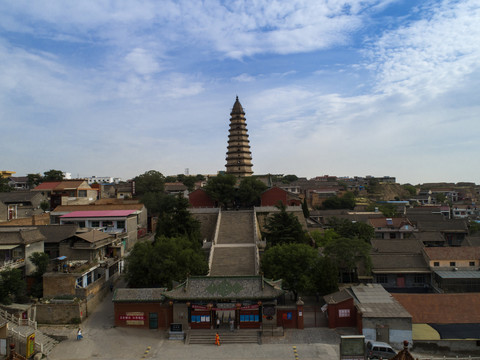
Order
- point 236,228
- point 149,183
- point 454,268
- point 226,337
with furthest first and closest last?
point 149,183 → point 236,228 → point 454,268 → point 226,337

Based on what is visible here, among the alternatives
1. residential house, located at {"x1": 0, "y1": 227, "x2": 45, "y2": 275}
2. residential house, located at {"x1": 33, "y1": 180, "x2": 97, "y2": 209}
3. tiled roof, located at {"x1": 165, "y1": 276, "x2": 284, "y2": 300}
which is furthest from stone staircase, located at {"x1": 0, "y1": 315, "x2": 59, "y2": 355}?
residential house, located at {"x1": 33, "y1": 180, "x2": 97, "y2": 209}

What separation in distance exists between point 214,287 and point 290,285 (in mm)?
5622

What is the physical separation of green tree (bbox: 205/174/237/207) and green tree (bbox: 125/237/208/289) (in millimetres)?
22392

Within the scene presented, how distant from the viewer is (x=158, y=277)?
24703 millimetres

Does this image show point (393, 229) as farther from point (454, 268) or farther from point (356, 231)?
point (454, 268)

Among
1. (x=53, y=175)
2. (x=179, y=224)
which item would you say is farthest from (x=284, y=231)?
(x=53, y=175)

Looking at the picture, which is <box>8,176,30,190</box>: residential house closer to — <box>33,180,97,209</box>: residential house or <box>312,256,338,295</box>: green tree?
<box>33,180,97,209</box>: residential house

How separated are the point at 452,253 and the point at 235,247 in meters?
18.6

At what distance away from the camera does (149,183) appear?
215ft

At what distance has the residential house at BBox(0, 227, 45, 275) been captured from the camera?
25.3 meters

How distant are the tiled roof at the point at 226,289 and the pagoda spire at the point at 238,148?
37.9 metres

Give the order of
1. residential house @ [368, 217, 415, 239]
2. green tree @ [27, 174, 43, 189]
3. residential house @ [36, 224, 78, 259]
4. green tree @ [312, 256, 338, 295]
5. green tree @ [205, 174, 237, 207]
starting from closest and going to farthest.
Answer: green tree @ [312, 256, 338, 295]
residential house @ [36, 224, 78, 259]
residential house @ [368, 217, 415, 239]
green tree @ [205, 174, 237, 207]
green tree @ [27, 174, 43, 189]

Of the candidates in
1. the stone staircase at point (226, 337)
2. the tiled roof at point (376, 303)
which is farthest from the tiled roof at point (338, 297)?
the stone staircase at point (226, 337)

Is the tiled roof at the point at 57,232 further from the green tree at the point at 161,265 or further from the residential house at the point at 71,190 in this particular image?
the residential house at the point at 71,190
